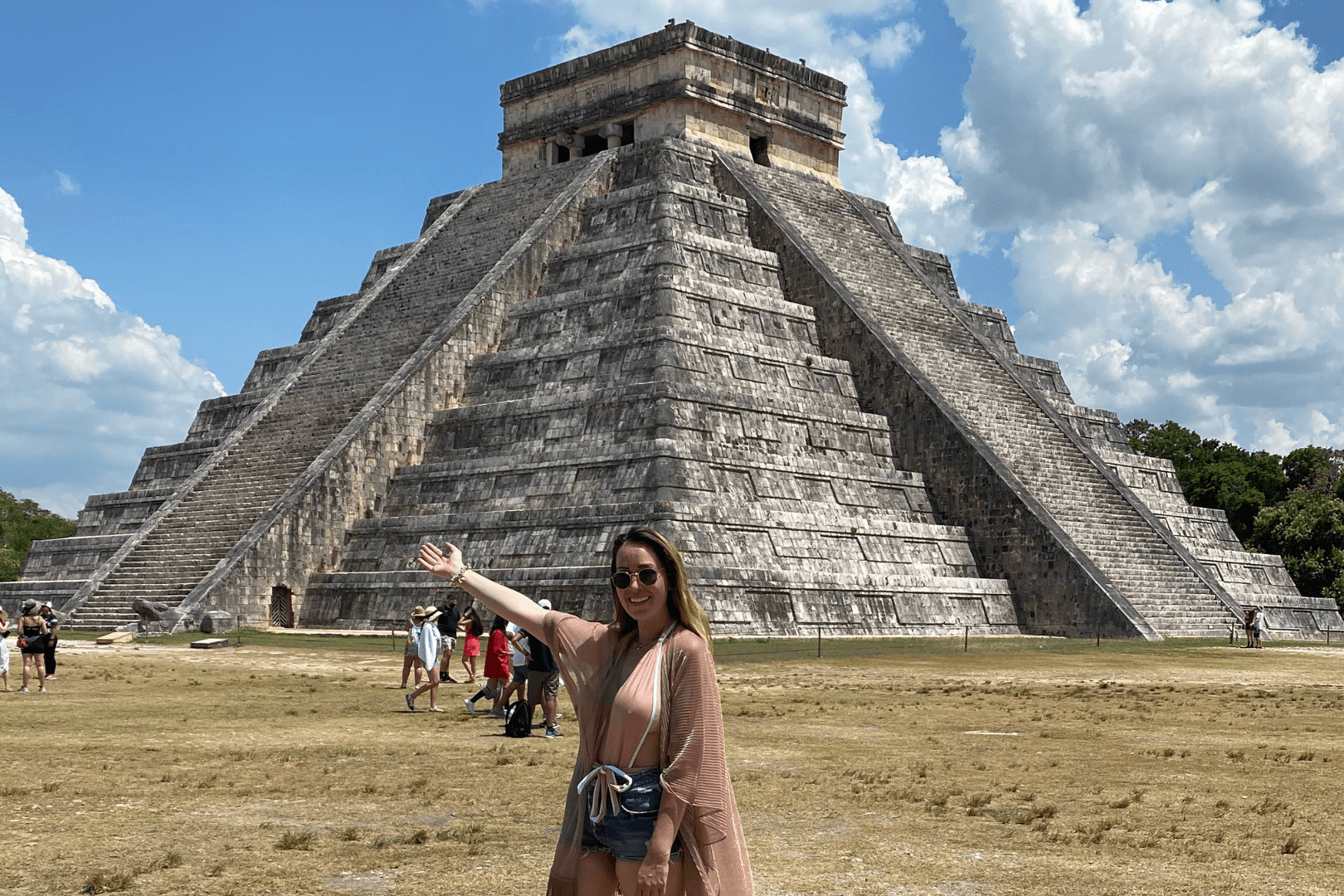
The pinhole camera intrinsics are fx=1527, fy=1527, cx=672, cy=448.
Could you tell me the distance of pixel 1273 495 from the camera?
56281 millimetres

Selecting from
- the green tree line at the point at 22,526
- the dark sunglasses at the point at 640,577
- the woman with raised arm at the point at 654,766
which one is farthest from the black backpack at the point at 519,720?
the green tree line at the point at 22,526

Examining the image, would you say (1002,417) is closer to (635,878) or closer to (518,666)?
(518,666)

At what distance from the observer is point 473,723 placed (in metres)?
15.5

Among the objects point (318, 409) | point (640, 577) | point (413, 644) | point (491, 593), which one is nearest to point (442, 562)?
point (491, 593)

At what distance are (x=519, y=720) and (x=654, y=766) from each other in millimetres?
9269

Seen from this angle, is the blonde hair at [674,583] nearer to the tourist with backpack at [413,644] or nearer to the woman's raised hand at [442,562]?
the woman's raised hand at [442,562]

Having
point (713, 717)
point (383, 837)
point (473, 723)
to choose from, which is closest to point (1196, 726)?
point (473, 723)

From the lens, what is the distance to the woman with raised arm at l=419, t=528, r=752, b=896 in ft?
16.6

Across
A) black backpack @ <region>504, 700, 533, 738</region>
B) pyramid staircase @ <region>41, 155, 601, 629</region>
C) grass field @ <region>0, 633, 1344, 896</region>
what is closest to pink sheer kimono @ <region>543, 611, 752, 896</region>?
grass field @ <region>0, 633, 1344, 896</region>

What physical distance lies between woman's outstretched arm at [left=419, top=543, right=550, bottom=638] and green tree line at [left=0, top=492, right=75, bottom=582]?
5248cm

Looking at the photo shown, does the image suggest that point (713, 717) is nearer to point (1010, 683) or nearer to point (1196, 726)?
point (1196, 726)

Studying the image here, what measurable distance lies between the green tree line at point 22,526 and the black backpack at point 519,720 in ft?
146

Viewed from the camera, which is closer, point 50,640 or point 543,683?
point 543,683

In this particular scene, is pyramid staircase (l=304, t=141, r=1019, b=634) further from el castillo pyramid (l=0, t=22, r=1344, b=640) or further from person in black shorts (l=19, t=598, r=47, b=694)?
person in black shorts (l=19, t=598, r=47, b=694)
